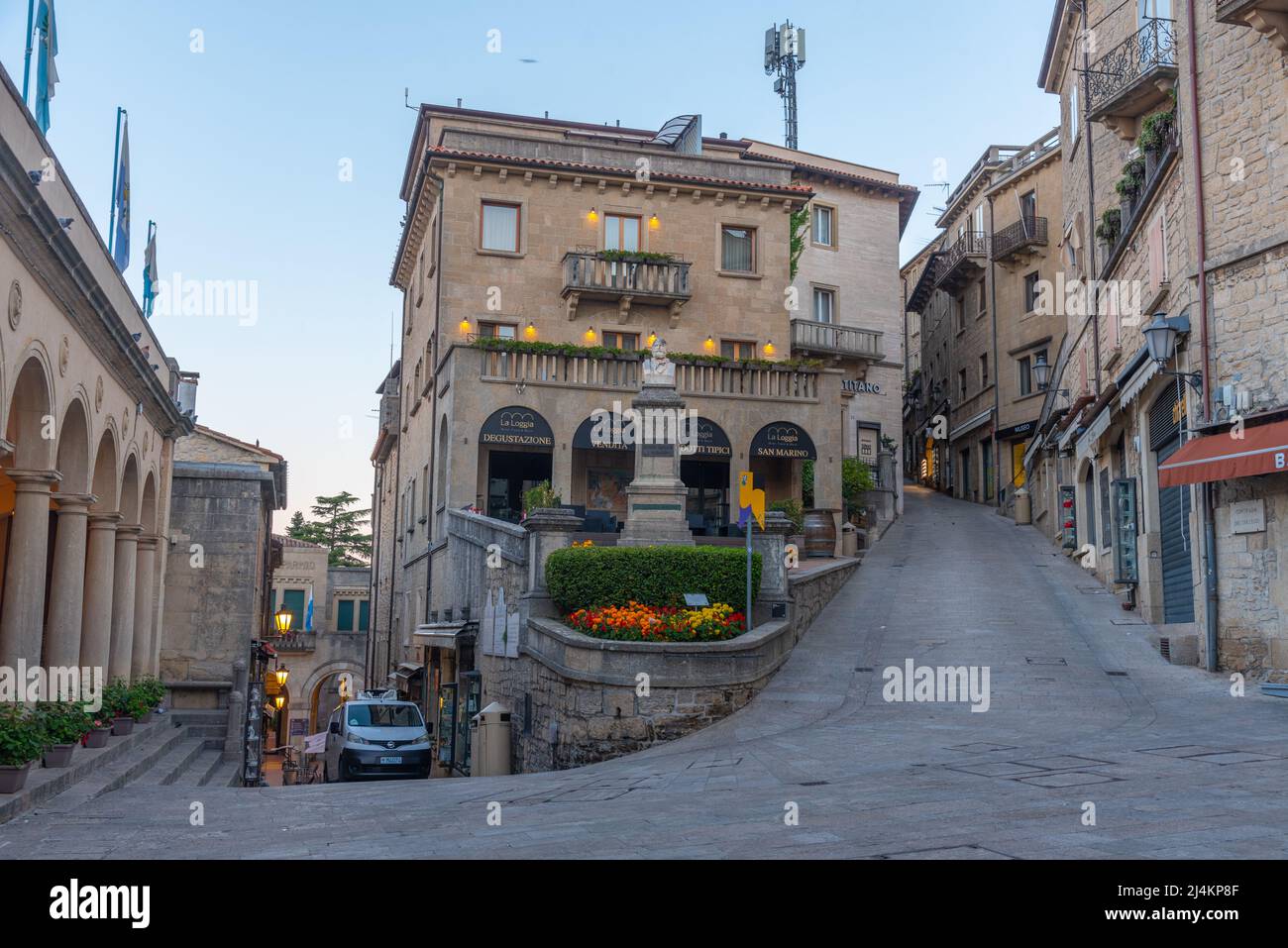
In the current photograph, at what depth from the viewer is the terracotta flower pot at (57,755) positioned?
1147cm

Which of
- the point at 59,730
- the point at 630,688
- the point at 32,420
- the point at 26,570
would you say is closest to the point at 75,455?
the point at 32,420

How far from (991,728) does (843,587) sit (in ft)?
35.5

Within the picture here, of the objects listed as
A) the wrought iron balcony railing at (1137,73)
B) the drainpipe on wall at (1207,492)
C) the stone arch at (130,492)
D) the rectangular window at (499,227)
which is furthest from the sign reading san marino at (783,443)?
the stone arch at (130,492)

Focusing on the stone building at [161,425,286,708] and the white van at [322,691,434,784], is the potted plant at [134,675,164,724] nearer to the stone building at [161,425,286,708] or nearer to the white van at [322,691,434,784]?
the stone building at [161,425,286,708]

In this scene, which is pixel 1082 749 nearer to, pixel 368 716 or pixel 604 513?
pixel 368 716

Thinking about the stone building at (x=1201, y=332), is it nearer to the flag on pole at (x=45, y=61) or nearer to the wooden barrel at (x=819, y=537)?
the wooden barrel at (x=819, y=537)

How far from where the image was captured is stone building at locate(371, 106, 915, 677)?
2792 cm

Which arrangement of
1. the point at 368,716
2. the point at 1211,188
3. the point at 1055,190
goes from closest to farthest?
the point at 1211,188 → the point at 368,716 → the point at 1055,190

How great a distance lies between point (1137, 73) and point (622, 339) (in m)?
14.5

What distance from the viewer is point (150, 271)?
21.1 metres

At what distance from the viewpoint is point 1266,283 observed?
15773 mm

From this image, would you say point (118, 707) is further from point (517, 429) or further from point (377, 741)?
point (517, 429)

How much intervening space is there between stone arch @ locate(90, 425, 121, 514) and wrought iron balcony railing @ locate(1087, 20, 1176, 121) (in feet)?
64.4
